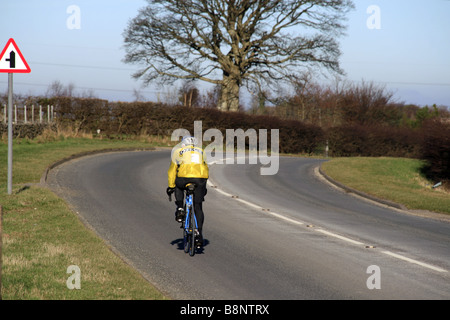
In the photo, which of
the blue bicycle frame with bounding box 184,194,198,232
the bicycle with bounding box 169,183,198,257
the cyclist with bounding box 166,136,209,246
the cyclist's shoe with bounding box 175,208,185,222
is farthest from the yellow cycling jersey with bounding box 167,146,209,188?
the cyclist's shoe with bounding box 175,208,185,222

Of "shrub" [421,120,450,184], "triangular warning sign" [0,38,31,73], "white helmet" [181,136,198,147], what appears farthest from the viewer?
"shrub" [421,120,450,184]

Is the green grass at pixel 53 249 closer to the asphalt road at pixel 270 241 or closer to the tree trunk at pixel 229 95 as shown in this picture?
the asphalt road at pixel 270 241

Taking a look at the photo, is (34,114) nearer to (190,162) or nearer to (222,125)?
(222,125)

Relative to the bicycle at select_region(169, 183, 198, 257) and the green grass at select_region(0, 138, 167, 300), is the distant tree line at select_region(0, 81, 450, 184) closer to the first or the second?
the green grass at select_region(0, 138, 167, 300)

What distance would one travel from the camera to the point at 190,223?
26.7 feet

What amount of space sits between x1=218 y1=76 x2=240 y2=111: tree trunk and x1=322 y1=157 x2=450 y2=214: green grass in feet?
48.5

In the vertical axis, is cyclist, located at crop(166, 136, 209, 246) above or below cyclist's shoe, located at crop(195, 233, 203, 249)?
above

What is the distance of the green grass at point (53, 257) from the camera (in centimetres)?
578

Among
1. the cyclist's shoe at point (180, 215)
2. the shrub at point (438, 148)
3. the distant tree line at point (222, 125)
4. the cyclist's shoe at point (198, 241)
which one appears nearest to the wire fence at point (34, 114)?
the distant tree line at point (222, 125)

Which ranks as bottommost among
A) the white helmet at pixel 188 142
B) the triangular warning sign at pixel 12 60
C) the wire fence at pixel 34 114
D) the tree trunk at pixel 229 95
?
the white helmet at pixel 188 142

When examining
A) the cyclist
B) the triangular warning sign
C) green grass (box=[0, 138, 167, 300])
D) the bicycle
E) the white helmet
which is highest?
the triangular warning sign

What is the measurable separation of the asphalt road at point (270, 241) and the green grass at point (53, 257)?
376 mm

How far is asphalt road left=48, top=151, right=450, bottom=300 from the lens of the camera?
6586 millimetres
